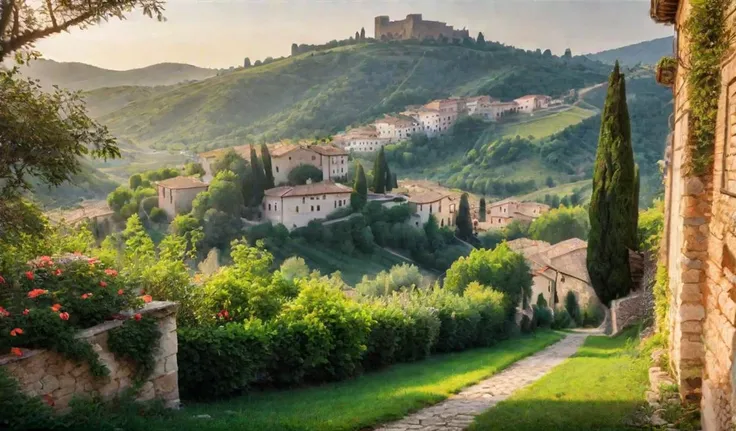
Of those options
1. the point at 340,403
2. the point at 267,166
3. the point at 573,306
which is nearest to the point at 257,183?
the point at 267,166

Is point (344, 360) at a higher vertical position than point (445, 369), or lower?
higher

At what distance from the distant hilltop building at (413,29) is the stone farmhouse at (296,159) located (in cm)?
9674

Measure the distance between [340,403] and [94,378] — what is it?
3.11 metres

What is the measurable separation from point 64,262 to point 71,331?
5.22ft

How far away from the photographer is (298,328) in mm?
9266

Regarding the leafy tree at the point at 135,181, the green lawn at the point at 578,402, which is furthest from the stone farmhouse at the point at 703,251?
the leafy tree at the point at 135,181

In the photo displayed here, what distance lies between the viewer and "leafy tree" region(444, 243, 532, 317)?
28.7 meters

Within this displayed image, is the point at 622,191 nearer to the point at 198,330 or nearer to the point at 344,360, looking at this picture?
the point at 344,360

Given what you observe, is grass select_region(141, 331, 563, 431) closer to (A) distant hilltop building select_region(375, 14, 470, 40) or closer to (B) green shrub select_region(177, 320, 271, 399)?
(B) green shrub select_region(177, 320, 271, 399)

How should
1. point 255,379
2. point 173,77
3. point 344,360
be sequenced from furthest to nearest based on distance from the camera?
point 173,77
point 344,360
point 255,379

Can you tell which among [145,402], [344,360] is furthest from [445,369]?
[145,402]

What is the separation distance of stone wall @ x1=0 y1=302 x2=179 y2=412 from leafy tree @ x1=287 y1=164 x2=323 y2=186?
64271mm

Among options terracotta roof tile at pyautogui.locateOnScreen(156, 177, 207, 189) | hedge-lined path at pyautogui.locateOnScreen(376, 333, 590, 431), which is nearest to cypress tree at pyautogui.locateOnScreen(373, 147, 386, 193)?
terracotta roof tile at pyautogui.locateOnScreen(156, 177, 207, 189)

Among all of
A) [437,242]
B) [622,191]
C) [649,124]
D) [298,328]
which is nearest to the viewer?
[298,328]
